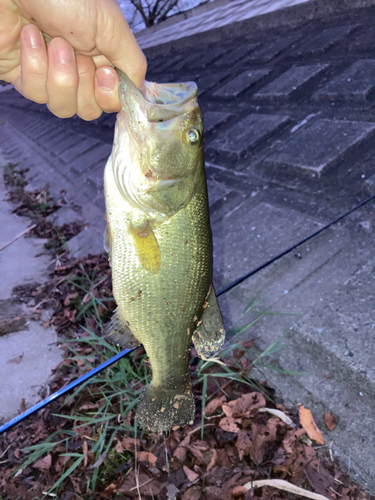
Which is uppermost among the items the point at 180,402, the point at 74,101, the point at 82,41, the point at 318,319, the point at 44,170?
the point at 82,41

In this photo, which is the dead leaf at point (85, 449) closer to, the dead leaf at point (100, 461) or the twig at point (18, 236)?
the dead leaf at point (100, 461)

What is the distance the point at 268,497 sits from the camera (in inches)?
74.8

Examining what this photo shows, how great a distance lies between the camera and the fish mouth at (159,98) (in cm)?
142

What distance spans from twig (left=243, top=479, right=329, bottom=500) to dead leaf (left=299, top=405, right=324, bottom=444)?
0.77 ft

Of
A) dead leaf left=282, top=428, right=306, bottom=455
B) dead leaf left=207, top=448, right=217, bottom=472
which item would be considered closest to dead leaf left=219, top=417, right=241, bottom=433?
dead leaf left=207, top=448, right=217, bottom=472

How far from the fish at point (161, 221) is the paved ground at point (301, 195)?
941mm

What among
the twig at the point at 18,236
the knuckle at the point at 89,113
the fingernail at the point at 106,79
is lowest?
the twig at the point at 18,236

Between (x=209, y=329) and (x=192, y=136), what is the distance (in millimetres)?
714

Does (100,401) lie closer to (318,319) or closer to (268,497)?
Result: (268,497)

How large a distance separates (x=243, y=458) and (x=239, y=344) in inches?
24.3

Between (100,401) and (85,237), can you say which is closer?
(100,401)

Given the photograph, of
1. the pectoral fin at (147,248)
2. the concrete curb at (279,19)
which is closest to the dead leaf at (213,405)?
the pectoral fin at (147,248)

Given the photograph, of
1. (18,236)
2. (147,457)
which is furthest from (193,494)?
(18,236)

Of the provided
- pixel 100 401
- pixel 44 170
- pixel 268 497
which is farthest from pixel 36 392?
pixel 44 170
